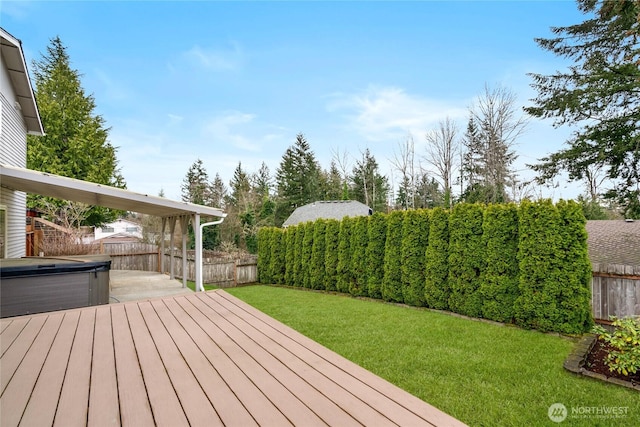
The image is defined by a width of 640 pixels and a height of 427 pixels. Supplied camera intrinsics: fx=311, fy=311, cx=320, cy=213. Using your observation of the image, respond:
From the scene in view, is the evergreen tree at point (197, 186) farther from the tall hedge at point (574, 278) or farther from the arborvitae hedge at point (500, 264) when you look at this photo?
the tall hedge at point (574, 278)

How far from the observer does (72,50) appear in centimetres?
1927

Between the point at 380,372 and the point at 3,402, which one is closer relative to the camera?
the point at 3,402

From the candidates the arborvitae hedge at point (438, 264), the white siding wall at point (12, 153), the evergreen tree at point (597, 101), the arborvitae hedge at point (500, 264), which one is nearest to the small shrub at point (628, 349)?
the arborvitae hedge at point (500, 264)

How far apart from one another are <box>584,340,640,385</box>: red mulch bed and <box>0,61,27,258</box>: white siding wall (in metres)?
11.1

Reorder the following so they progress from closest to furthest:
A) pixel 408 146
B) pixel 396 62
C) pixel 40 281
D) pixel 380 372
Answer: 1. pixel 380 372
2. pixel 40 281
3. pixel 396 62
4. pixel 408 146

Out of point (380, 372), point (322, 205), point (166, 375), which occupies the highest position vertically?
point (322, 205)

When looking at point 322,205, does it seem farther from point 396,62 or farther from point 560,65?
point 560,65

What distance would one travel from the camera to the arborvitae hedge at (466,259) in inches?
260

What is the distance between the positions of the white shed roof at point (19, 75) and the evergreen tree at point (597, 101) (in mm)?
14520

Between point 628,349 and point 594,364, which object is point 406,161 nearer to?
point 594,364

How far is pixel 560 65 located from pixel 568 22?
1406mm

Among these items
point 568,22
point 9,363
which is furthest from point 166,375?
point 568,22

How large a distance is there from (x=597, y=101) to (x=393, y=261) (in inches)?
320

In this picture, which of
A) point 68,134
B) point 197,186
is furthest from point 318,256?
point 197,186
